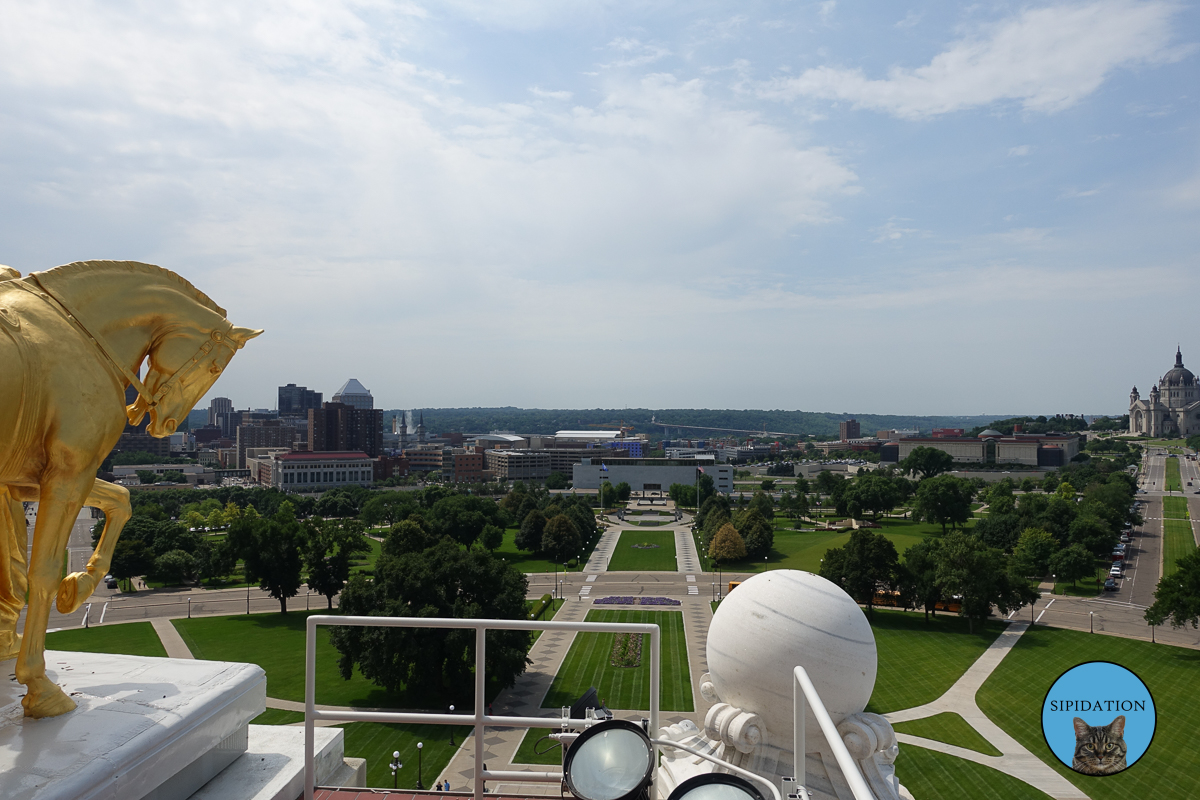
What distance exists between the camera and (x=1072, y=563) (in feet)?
177

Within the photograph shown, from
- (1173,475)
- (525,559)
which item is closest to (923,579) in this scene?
(525,559)

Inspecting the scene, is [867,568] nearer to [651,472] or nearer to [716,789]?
[716,789]

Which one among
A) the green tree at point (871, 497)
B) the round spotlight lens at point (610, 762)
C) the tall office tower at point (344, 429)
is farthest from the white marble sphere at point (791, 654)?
the tall office tower at point (344, 429)

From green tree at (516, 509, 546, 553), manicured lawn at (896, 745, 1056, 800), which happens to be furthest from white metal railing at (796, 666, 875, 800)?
green tree at (516, 509, 546, 553)

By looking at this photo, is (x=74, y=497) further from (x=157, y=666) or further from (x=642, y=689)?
(x=642, y=689)

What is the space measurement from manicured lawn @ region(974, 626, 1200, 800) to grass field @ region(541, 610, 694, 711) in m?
13.7

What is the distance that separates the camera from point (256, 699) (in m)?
9.26

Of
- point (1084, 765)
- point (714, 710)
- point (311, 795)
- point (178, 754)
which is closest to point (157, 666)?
point (178, 754)

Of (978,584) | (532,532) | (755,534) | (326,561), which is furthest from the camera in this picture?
(532,532)

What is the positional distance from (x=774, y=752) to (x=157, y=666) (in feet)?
26.9

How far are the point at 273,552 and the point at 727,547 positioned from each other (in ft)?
123

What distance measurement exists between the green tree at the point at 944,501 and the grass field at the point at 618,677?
4883 centimetres

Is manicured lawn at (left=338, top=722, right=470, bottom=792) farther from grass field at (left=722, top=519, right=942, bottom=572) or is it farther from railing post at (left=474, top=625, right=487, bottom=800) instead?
grass field at (left=722, top=519, right=942, bottom=572)

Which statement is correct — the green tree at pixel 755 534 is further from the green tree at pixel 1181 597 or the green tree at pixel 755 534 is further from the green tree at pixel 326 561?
the green tree at pixel 326 561
